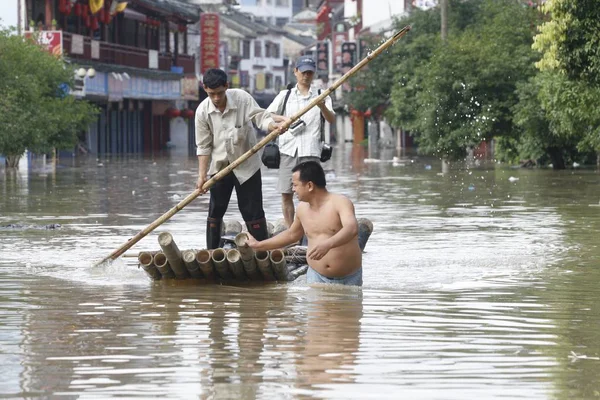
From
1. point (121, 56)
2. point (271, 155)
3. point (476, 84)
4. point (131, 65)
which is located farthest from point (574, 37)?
point (131, 65)

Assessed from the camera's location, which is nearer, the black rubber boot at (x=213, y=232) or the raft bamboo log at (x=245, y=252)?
the raft bamboo log at (x=245, y=252)

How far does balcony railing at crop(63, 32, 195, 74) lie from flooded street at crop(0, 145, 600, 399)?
4152 cm

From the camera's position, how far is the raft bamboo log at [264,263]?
1187 cm

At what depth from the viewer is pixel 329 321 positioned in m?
9.60

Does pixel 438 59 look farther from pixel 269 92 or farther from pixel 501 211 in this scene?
pixel 269 92

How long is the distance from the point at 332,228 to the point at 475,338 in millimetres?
2465

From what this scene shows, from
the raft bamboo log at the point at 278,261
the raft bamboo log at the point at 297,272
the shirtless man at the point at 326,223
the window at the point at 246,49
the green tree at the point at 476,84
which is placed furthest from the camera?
the window at the point at 246,49

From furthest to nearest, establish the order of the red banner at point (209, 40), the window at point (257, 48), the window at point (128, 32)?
the window at point (257, 48), the red banner at point (209, 40), the window at point (128, 32)

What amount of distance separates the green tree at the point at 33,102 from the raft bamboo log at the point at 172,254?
27023mm

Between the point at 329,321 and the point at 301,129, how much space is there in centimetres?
511

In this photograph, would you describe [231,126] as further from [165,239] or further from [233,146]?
[165,239]

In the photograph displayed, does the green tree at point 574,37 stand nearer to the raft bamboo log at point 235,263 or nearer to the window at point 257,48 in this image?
the raft bamboo log at point 235,263

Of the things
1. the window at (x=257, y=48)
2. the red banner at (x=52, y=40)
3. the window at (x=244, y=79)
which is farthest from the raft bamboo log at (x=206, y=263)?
the window at (x=257, y=48)

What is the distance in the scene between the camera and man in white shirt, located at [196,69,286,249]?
13234 millimetres
